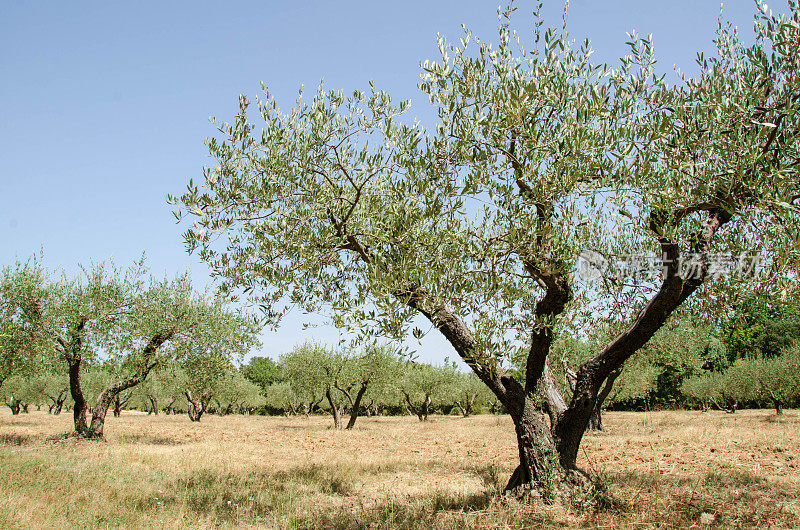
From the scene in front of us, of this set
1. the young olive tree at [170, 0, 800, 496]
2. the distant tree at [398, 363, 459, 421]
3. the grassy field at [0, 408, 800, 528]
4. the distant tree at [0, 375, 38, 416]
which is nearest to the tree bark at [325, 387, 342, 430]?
the distant tree at [398, 363, 459, 421]

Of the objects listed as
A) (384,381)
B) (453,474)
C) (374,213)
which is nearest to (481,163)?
(374,213)

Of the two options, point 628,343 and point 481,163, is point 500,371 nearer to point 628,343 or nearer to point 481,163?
point 628,343

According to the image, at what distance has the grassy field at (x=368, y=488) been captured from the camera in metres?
8.16

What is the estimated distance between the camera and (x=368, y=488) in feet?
40.8

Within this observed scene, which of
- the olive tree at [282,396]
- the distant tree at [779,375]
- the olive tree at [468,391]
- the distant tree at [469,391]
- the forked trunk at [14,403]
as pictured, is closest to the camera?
the distant tree at [779,375]

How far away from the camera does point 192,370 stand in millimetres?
22531

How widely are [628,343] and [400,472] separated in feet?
31.2

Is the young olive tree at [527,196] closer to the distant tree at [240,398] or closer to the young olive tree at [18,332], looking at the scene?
the young olive tree at [18,332]

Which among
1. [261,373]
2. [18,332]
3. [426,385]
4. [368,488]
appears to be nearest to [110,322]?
[18,332]

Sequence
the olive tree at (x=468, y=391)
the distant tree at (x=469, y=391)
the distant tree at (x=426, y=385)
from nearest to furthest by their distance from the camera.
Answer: the distant tree at (x=426, y=385) → the olive tree at (x=468, y=391) → the distant tree at (x=469, y=391)

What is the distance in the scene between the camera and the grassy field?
8.16 metres

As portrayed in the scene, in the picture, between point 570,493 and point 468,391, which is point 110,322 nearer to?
point 570,493

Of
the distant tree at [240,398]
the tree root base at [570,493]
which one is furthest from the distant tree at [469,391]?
the tree root base at [570,493]

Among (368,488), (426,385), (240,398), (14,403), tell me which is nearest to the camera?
(368,488)
